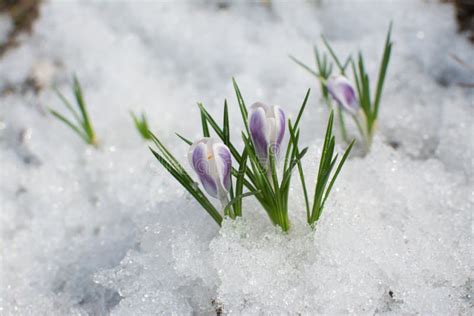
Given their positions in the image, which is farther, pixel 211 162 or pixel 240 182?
pixel 240 182

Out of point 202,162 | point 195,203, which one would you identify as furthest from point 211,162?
point 195,203

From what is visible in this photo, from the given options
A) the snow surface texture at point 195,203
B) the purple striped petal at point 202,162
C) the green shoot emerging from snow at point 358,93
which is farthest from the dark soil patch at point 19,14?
the purple striped petal at point 202,162

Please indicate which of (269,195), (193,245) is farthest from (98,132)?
(269,195)

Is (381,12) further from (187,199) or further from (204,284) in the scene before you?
(204,284)

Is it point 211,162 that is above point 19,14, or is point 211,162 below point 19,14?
above

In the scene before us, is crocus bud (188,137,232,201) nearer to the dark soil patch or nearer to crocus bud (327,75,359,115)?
crocus bud (327,75,359,115)

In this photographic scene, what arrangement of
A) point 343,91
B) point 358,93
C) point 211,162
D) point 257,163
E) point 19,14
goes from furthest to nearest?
point 19,14
point 358,93
point 343,91
point 257,163
point 211,162

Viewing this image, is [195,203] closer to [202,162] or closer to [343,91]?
[202,162]
